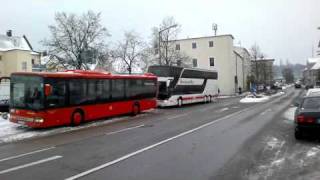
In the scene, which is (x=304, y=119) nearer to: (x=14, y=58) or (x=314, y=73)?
(x=14, y=58)

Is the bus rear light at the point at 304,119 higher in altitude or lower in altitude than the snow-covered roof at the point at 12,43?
lower

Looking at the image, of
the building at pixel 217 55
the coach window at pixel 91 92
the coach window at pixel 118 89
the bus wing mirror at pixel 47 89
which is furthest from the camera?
the building at pixel 217 55

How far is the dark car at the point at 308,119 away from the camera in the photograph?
533 inches

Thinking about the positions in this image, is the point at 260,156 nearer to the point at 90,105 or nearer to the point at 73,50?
the point at 90,105

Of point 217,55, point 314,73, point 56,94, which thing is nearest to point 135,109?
point 56,94

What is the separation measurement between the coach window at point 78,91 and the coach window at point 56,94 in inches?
22.8

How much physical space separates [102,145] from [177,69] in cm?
2406

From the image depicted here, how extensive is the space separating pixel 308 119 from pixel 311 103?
55.1 inches

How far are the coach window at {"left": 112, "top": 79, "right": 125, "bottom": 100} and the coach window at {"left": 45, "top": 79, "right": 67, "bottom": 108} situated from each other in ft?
16.5

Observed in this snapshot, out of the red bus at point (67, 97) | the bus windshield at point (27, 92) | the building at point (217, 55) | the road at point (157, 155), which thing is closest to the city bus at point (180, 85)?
the red bus at point (67, 97)

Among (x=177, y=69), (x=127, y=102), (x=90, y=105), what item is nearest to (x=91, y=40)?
(x=177, y=69)

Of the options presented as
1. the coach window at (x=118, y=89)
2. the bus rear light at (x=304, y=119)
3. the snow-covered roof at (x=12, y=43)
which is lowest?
the bus rear light at (x=304, y=119)

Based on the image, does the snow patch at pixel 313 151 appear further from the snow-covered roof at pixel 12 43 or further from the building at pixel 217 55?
the snow-covered roof at pixel 12 43

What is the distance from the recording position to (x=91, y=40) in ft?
157
